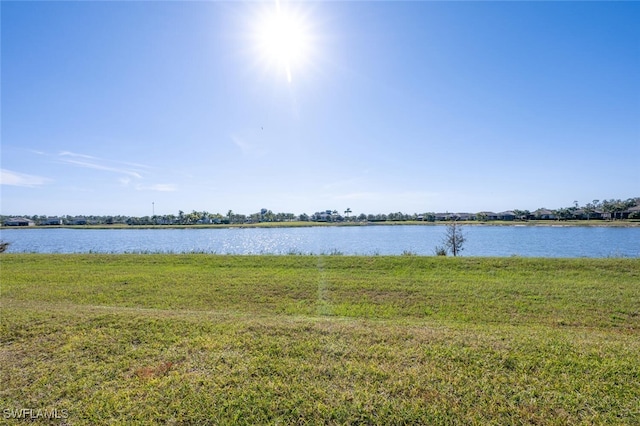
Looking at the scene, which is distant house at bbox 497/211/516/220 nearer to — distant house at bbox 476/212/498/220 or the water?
distant house at bbox 476/212/498/220

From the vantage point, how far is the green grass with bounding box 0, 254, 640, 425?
2.85 meters

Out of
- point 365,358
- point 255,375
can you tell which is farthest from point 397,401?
point 255,375

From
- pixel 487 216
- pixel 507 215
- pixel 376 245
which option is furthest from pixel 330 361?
pixel 507 215

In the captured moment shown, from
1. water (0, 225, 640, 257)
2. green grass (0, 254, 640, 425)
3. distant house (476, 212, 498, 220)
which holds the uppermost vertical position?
distant house (476, 212, 498, 220)

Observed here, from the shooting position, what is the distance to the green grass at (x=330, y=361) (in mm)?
2852

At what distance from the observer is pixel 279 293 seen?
8.27m

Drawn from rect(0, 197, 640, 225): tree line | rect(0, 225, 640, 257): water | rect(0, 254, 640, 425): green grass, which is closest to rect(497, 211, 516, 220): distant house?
rect(0, 197, 640, 225): tree line

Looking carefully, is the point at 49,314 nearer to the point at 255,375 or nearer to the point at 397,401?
the point at 255,375

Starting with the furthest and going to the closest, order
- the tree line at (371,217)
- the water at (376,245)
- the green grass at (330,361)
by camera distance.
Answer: the tree line at (371,217)
the water at (376,245)
the green grass at (330,361)

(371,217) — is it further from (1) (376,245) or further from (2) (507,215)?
(1) (376,245)

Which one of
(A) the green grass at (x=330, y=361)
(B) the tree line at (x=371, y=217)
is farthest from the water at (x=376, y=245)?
(B) the tree line at (x=371, y=217)

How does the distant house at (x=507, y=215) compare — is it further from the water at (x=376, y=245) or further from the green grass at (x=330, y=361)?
the green grass at (x=330, y=361)

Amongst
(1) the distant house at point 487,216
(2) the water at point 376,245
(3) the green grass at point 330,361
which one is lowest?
(2) the water at point 376,245

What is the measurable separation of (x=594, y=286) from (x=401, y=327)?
7062 millimetres
